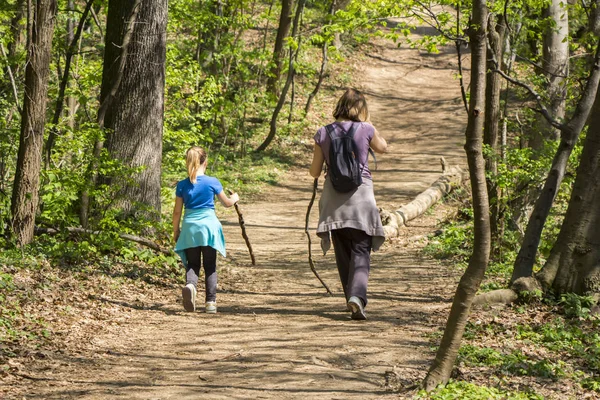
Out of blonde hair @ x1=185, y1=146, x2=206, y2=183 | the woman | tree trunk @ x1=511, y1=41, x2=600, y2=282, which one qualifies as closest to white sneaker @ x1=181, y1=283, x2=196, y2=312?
blonde hair @ x1=185, y1=146, x2=206, y2=183

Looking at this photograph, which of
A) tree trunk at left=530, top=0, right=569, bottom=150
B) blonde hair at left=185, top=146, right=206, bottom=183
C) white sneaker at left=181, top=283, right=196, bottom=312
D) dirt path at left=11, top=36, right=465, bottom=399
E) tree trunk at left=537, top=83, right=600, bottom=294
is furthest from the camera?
tree trunk at left=530, top=0, right=569, bottom=150

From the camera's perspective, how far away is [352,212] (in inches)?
268

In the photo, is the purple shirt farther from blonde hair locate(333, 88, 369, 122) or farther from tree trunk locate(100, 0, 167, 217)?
tree trunk locate(100, 0, 167, 217)

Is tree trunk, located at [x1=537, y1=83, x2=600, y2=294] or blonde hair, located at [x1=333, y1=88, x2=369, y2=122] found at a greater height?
blonde hair, located at [x1=333, y1=88, x2=369, y2=122]

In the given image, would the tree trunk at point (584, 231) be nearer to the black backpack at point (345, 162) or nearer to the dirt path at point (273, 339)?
the dirt path at point (273, 339)

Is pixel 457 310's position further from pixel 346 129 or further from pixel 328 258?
pixel 328 258

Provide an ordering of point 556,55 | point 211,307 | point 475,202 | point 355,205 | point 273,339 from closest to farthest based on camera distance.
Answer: point 475,202, point 273,339, point 355,205, point 211,307, point 556,55

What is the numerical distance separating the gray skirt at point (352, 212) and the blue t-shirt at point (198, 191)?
1345 millimetres

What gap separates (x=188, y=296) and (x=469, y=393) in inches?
137

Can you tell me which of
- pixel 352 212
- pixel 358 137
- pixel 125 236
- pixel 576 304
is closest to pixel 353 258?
pixel 352 212

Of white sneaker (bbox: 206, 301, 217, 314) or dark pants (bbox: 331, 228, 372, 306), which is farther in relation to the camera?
white sneaker (bbox: 206, 301, 217, 314)

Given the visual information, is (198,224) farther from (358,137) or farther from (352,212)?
(358,137)

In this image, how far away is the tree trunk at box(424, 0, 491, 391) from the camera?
4570 millimetres

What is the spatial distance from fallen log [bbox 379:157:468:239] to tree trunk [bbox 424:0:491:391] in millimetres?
8380
